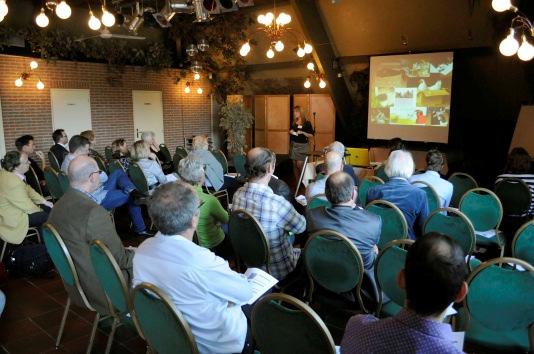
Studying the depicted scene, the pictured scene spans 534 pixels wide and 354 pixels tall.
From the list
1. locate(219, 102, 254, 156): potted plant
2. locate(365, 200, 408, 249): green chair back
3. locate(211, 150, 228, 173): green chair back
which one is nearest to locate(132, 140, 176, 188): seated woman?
locate(211, 150, 228, 173): green chair back

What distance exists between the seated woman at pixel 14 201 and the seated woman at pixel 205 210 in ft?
6.88

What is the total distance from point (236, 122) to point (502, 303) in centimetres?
1026

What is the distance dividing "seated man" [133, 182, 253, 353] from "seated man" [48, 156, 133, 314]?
29.8 inches

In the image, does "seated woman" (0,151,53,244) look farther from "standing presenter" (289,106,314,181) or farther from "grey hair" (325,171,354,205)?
"standing presenter" (289,106,314,181)

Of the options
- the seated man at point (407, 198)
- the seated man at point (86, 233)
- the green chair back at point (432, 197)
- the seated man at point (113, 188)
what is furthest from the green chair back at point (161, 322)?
the seated man at point (113, 188)

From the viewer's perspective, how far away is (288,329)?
1.67 meters

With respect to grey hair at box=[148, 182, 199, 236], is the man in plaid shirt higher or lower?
lower

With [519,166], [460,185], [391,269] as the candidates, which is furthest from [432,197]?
[391,269]

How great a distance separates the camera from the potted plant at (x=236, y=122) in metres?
12.0

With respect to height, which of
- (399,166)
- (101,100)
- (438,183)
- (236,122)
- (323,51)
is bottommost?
(438,183)

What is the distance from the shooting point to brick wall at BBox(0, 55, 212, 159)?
9.18 m

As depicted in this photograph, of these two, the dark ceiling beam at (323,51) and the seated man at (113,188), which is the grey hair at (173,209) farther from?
the dark ceiling beam at (323,51)

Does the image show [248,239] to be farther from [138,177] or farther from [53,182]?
[53,182]

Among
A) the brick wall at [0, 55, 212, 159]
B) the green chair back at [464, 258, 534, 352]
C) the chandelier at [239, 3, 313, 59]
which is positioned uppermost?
the chandelier at [239, 3, 313, 59]
